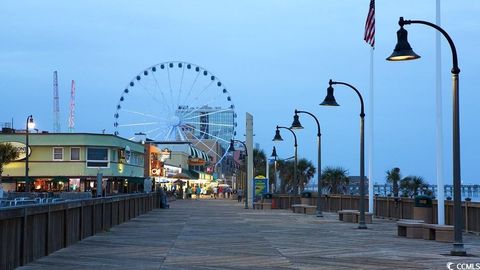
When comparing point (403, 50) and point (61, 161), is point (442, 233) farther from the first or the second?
point (61, 161)

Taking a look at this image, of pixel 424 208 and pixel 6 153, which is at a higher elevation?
pixel 6 153

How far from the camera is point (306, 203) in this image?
47188 millimetres

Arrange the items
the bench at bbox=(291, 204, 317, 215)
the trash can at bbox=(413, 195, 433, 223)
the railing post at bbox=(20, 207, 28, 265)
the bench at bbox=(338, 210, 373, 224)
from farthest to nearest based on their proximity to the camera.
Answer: the bench at bbox=(291, 204, 317, 215)
the bench at bbox=(338, 210, 373, 224)
the trash can at bbox=(413, 195, 433, 223)
the railing post at bbox=(20, 207, 28, 265)

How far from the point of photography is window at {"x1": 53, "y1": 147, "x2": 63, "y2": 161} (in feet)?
215

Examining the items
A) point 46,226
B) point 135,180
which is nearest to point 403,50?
point 46,226

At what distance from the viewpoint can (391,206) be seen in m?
34.2

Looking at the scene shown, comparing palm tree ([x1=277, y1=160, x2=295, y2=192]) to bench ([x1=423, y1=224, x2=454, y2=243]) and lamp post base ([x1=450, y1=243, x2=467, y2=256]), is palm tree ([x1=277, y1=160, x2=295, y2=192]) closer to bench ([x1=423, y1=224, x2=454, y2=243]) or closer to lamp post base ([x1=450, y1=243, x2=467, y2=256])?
bench ([x1=423, y1=224, x2=454, y2=243])

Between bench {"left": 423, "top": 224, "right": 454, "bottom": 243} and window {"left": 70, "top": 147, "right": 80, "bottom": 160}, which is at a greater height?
window {"left": 70, "top": 147, "right": 80, "bottom": 160}

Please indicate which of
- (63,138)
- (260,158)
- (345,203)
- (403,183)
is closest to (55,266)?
(345,203)

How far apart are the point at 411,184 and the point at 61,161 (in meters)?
33.8

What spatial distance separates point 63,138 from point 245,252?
168ft

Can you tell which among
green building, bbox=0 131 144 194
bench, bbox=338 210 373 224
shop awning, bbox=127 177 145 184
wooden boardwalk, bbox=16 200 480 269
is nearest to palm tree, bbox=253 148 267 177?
shop awning, bbox=127 177 145 184

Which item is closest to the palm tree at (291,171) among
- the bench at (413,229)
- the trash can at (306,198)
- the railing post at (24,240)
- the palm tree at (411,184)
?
the palm tree at (411,184)

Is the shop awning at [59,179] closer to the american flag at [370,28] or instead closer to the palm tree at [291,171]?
the american flag at [370,28]
